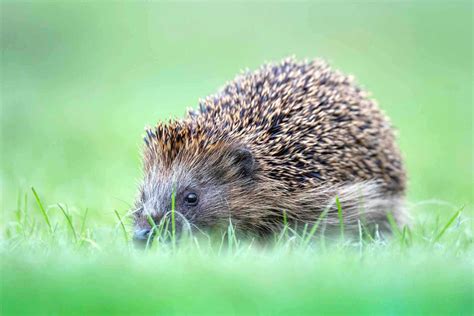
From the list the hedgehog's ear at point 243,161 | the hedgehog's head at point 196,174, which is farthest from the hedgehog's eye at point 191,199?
the hedgehog's ear at point 243,161

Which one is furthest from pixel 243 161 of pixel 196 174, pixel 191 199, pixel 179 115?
pixel 179 115

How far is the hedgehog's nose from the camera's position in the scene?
5832mm

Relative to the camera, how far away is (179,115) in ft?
48.2

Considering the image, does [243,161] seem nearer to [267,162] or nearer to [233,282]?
[267,162]

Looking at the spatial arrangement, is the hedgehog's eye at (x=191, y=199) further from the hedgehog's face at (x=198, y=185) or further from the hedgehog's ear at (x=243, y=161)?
the hedgehog's ear at (x=243, y=161)

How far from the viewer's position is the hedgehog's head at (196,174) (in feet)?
21.0

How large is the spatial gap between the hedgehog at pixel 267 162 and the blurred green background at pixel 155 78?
5.79 ft

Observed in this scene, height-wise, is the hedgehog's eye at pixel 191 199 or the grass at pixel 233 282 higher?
the hedgehog's eye at pixel 191 199

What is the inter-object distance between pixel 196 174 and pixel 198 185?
9cm

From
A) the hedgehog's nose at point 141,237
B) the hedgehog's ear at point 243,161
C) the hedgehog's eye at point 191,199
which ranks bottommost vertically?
the hedgehog's nose at point 141,237

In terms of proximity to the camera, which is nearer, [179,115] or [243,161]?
[243,161]

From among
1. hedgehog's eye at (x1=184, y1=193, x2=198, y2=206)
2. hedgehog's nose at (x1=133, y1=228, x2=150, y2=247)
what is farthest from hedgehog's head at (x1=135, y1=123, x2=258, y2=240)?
hedgehog's nose at (x1=133, y1=228, x2=150, y2=247)

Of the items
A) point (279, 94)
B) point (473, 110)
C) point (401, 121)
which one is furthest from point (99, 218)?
point (473, 110)

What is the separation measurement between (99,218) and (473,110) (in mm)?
10524
